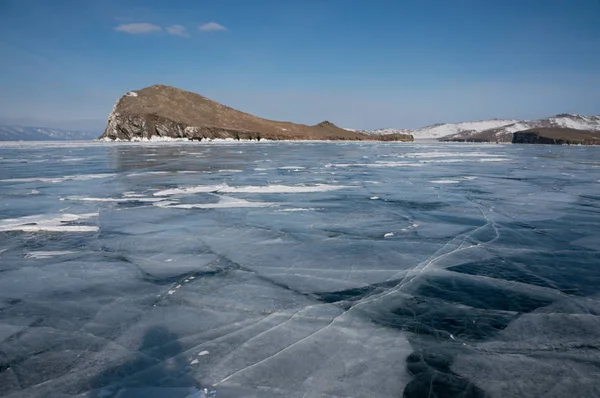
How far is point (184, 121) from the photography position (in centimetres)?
8000

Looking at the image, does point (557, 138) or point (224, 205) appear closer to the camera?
point (224, 205)

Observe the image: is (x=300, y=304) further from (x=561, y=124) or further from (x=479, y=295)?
(x=561, y=124)

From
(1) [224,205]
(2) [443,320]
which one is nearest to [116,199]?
(1) [224,205]

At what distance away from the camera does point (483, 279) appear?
10.8ft

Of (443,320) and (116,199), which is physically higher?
(116,199)

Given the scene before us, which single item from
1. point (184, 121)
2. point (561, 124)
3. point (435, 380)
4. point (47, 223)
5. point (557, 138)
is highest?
point (561, 124)

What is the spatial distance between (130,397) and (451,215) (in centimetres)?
528

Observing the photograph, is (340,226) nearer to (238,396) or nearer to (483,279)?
(483,279)

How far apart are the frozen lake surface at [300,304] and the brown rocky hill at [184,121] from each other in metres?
75.9

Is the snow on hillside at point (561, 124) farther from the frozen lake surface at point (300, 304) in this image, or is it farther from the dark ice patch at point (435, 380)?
the dark ice patch at point (435, 380)

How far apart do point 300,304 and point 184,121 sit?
3254 inches

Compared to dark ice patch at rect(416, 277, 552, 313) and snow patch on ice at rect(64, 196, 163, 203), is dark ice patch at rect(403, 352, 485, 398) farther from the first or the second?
snow patch on ice at rect(64, 196, 163, 203)

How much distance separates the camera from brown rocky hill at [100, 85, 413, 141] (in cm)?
7600

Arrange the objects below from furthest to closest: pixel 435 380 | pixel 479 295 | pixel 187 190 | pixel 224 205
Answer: pixel 187 190 → pixel 224 205 → pixel 479 295 → pixel 435 380
